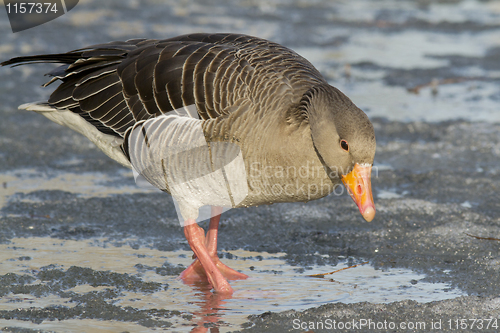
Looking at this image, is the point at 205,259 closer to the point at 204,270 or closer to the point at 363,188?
the point at 204,270

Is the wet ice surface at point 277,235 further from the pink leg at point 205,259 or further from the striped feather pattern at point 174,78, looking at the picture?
the striped feather pattern at point 174,78

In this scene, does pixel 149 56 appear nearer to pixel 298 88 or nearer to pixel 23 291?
pixel 298 88

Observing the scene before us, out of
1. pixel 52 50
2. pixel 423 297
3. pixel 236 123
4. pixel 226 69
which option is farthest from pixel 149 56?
pixel 52 50

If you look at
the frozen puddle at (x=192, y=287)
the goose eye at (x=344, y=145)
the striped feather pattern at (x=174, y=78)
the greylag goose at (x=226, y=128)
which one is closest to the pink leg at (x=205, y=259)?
the greylag goose at (x=226, y=128)

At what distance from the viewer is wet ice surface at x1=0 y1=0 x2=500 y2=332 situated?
178 inches

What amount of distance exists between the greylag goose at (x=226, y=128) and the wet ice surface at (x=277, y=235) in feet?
1.75

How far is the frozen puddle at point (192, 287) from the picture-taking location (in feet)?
14.7

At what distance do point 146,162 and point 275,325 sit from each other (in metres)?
1.83

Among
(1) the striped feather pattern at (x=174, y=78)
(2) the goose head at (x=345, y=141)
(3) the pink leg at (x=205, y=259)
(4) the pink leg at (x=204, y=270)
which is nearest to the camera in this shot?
(2) the goose head at (x=345, y=141)

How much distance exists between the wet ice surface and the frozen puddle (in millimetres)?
16

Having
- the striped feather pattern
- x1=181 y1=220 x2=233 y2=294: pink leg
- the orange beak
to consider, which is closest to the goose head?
the orange beak

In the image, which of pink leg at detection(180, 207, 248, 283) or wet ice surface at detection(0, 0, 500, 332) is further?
pink leg at detection(180, 207, 248, 283)

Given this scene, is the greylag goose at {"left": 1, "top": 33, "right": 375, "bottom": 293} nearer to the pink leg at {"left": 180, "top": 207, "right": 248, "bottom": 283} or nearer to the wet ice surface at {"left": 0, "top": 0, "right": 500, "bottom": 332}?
the pink leg at {"left": 180, "top": 207, "right": 248, "bottom": 283}

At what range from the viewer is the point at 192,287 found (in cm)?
513
